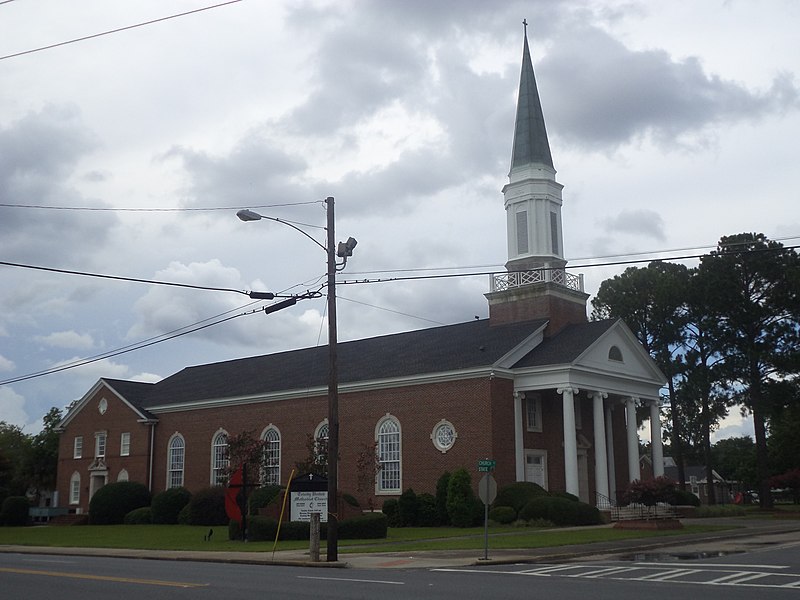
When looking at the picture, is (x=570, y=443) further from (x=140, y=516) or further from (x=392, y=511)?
(x=140, y=516)

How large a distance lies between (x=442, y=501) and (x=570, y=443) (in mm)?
6200

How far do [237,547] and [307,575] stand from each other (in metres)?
10.9

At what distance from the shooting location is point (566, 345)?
41.9m

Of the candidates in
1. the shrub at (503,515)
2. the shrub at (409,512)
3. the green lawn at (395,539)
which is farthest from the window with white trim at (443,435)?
the green lawn at (395,539)

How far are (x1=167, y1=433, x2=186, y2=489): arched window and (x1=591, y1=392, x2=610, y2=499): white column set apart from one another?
84.5 feet

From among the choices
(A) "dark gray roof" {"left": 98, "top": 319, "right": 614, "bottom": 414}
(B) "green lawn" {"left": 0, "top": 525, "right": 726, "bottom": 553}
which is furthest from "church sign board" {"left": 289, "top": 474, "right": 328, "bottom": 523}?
(A) "dark gray roof" {"left": 98, "top": 319, "right": 614, "bottom": 414}

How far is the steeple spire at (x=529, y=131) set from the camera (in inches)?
1841

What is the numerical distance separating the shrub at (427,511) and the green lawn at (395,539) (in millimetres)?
1322

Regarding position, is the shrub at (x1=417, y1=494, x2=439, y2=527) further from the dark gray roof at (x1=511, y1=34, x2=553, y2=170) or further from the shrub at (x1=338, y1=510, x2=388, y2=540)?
the dark gray roof at (x1=511, y1=34, x2=553, y2=170)

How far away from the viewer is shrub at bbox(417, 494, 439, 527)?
3925 cm

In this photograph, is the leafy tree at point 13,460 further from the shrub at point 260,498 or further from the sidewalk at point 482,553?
the sidewalk at point 482,553

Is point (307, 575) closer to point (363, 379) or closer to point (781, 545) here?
point (781, 545)

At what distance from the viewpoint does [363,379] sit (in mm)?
45062

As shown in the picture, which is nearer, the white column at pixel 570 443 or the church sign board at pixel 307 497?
the church sign board at pixel 307 497
